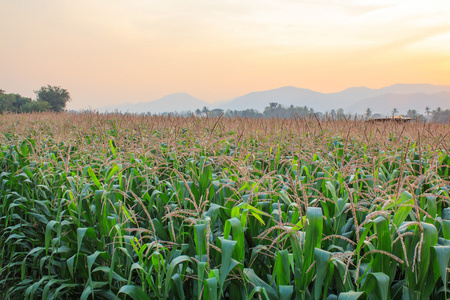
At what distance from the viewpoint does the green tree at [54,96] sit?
207ft

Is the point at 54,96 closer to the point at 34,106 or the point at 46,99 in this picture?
the point at 46,99

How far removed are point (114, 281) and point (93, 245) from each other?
512 mm

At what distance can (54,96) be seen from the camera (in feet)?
209

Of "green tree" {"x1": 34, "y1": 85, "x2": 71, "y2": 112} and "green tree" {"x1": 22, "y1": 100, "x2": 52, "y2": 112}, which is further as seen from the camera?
"green tree" {"x1": 34, "y1": 85, "x2": 71, "y2": 112}

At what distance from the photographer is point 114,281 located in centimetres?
320

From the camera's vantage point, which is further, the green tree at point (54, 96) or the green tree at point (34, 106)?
the green tree at point (54, 96)

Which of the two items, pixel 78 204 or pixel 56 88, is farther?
pixel 56 88

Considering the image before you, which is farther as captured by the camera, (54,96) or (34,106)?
(54,96)

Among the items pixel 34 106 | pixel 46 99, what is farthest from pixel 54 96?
pixel 34 106

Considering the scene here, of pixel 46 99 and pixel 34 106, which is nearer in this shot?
pixel 34 106

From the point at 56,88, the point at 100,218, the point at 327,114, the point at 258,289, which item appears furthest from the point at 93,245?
the point at 56,88

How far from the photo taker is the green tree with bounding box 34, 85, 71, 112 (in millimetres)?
62947

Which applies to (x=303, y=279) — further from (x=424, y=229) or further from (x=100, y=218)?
(x=100, y=218)

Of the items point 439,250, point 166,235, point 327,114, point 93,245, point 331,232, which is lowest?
point 93,245
